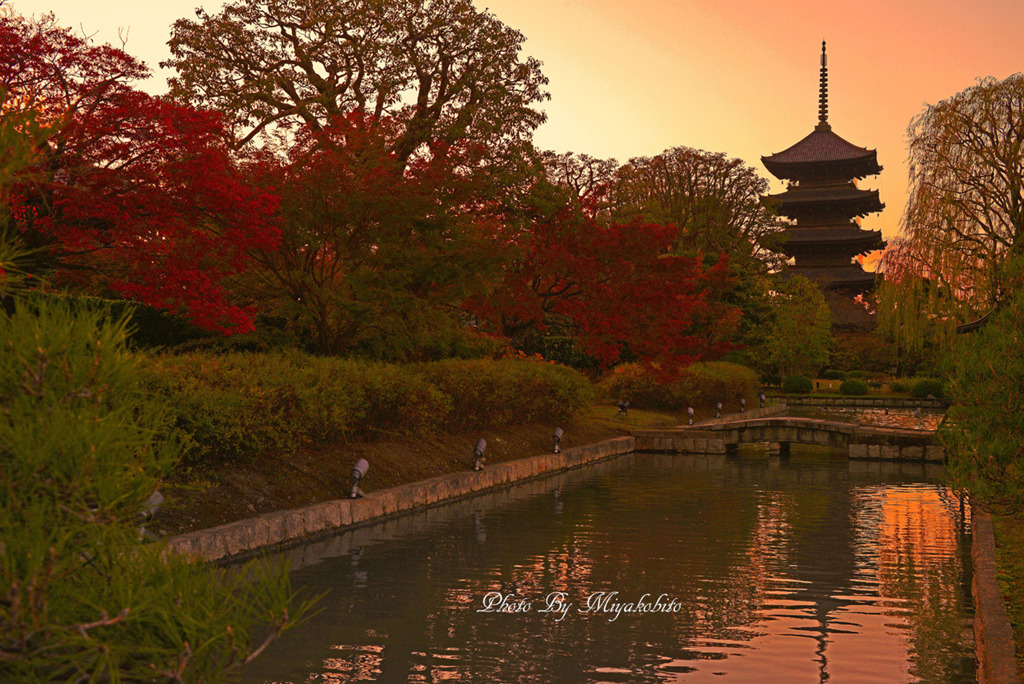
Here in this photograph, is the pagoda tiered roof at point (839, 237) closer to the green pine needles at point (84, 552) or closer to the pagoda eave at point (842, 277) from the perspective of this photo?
the pagoda eave at point (842, 277)

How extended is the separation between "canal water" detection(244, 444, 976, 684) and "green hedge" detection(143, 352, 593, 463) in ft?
5.83

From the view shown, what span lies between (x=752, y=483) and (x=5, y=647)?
61.3 feet

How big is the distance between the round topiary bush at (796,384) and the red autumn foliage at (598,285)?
2662cm

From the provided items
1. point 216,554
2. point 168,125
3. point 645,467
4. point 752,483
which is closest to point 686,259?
point 645,467

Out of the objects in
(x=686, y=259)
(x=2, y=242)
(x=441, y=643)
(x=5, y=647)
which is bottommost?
(x=441, y=643)

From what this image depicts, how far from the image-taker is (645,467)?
23.3 meters

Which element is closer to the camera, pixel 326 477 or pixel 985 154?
pixel 326 477

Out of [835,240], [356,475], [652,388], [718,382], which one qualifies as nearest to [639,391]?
[652,388]

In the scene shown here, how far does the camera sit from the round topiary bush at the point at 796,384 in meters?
54.9

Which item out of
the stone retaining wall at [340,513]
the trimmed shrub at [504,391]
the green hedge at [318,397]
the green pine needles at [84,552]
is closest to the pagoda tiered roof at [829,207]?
the trimmed shrub at [504,391]

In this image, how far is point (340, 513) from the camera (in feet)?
42.1

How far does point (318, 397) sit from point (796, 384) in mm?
44729

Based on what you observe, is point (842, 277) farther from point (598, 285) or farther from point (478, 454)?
point (478, 454)

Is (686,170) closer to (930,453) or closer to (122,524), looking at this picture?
(930,453)
